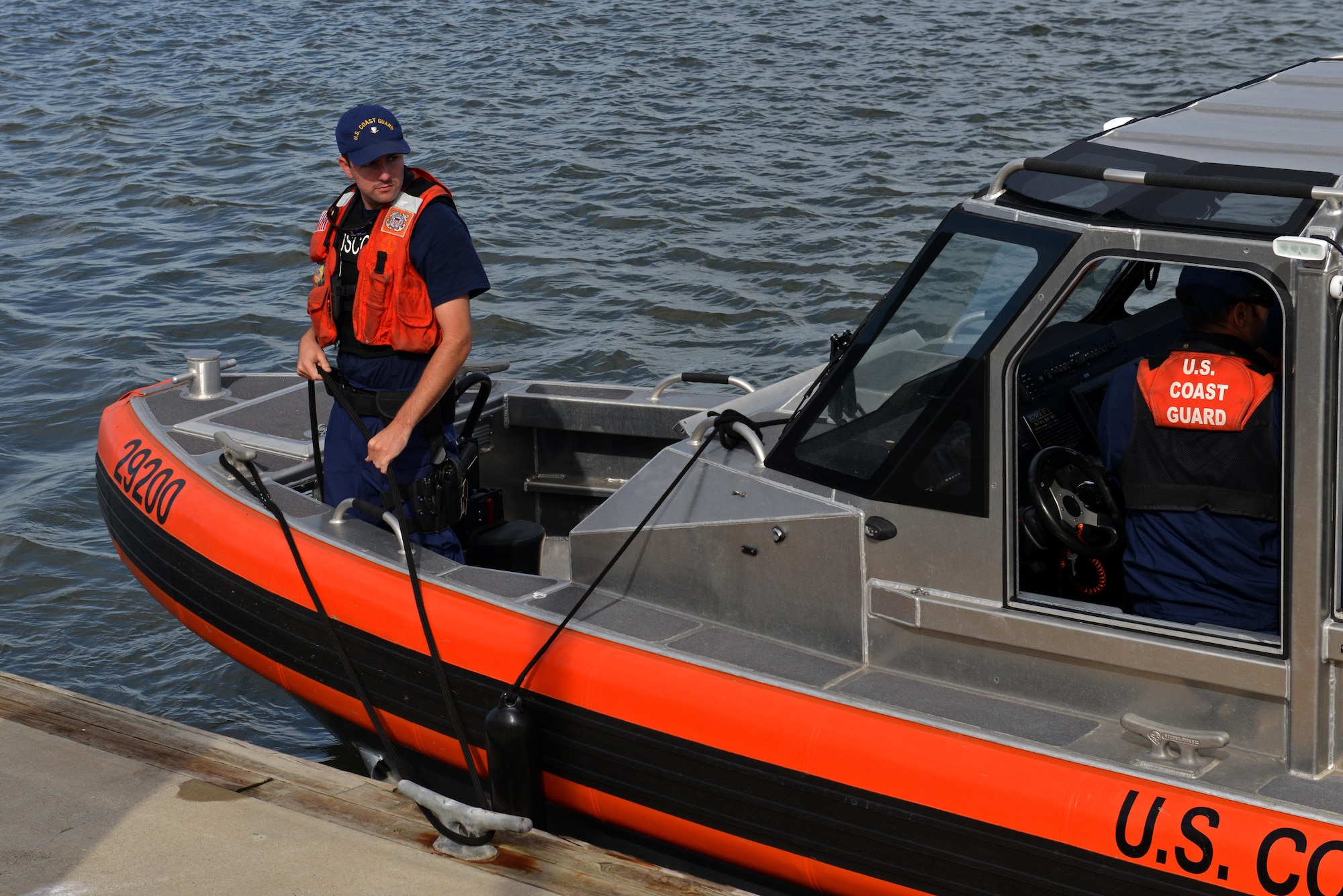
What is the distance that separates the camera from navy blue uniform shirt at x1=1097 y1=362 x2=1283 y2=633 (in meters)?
2.86

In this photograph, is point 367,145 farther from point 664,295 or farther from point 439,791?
point 664,295

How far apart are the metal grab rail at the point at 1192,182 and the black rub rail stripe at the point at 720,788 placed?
4.24 ft

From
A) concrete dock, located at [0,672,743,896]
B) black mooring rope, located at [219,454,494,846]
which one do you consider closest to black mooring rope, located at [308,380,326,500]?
black mooring rope, located at [219,454,494,846]

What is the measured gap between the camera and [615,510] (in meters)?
3.72

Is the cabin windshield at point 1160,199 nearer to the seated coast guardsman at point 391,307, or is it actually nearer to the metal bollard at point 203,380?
the seated coast guardsman at point 391,307

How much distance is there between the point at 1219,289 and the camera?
283 cm

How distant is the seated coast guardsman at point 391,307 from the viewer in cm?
377

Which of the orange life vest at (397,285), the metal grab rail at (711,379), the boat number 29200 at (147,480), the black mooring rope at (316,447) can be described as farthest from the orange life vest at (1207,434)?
the boat number 29200 at (147,480)

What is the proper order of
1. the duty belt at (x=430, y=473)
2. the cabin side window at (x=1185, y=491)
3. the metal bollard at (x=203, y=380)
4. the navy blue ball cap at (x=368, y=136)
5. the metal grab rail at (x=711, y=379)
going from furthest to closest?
the metal bollard at (x=203, y=380) → the metal grab rail at (x=711, y=379) → the duty belt at (x=430, y=473) → the navy blue ball cap at (x=368, y=136) → the cabin side window at (x=1185, y=491)

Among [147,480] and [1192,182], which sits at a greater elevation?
[1192,182]

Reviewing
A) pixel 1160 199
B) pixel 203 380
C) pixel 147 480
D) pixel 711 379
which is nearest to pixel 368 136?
pixel 711 379

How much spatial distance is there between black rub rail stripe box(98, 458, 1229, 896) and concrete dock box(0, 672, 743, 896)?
20 cm

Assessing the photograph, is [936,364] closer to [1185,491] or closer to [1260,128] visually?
[1185,491]

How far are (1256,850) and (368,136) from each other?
8.72 feet
